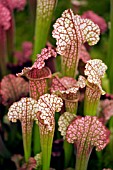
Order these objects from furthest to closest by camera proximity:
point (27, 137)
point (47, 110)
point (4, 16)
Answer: point (4, 16) < point (27, 137) < point (47, 110)

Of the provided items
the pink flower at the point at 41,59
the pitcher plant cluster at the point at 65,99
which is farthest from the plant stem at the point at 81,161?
the pink flower at the point at 41,59

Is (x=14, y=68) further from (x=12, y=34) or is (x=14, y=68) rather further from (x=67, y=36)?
(x=67, y=36)

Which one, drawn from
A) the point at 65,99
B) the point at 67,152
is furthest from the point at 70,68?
the point at 67,152

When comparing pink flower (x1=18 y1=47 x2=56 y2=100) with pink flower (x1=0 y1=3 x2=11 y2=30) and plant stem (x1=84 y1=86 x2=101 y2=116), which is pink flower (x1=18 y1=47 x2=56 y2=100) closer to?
plant stem (x1=84 y1=86 x2=101 y2=116)

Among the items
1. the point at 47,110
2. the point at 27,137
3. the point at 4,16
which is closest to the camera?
the point at 47,110

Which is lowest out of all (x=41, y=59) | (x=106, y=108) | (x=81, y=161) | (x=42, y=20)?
(x=81, y=161)

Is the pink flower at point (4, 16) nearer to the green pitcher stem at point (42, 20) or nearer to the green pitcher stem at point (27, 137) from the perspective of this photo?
the green pitcher stem at point (42, 20)

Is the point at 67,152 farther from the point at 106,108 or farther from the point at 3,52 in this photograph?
the point at 3,52

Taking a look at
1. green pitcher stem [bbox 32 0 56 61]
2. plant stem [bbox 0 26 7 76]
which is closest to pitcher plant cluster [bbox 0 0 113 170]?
green pitcher stem [bbox 32 0 56 61]

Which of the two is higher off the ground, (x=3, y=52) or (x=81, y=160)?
(x=3, y=52)

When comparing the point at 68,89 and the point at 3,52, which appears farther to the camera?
the point at 3,52
